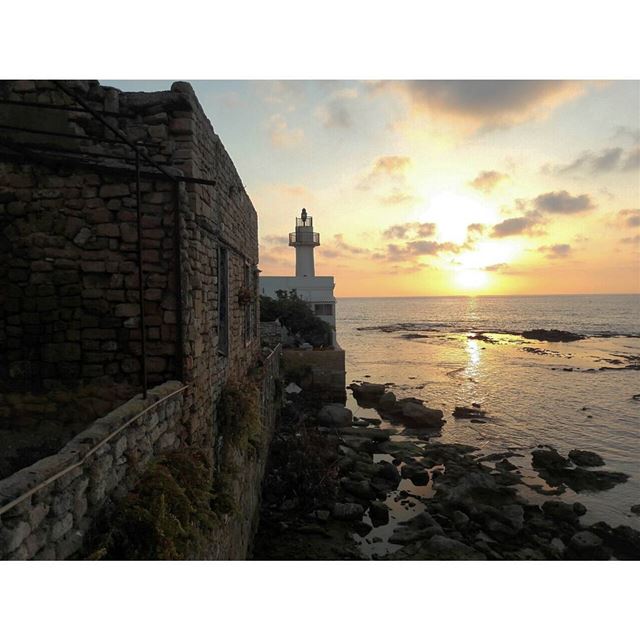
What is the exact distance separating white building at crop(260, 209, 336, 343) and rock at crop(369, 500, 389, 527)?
74.5 ft

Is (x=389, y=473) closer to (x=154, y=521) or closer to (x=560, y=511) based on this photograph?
(x=560, y=511)

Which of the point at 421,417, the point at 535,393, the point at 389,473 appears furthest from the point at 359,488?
the point at 535,393

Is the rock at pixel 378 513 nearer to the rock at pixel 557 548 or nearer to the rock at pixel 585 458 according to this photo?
the rock at pixel 557 548

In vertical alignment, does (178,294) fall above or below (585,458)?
above

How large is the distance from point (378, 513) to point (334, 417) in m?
8.86

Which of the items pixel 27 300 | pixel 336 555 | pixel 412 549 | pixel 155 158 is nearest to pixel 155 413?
pixel 27 300

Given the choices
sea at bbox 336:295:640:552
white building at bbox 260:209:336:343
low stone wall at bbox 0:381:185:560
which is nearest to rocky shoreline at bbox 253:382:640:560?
sea at bbox 336:295:640:552

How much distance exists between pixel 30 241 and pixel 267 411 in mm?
9852

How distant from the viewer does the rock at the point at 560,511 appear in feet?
43.7

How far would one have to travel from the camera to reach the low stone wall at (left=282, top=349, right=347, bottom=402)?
26.2 metres

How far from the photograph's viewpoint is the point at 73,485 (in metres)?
3.17

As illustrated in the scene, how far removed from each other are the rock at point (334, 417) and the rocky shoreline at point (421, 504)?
152 centimetres

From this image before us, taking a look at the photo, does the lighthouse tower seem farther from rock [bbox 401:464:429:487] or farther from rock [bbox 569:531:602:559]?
rock [bbox 569:531:602:559]

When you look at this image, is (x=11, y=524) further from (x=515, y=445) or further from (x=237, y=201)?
(x=515, y=445)
